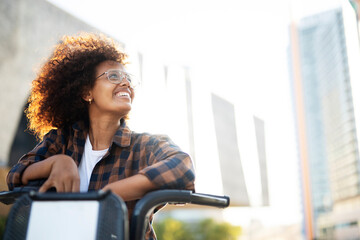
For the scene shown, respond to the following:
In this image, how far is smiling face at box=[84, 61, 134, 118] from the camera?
1243mm

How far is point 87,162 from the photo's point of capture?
1.18 metres

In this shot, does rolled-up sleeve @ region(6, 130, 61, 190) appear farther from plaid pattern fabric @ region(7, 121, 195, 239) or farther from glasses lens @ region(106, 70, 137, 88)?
glasses lens @ region(106, 70, 137, 88)

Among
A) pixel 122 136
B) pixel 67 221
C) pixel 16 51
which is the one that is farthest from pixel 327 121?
pixel 67 221

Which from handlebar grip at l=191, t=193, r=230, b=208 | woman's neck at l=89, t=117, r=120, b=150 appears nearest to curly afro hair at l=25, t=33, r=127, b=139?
woman's neck at l=89, t=117, r=120, b=150

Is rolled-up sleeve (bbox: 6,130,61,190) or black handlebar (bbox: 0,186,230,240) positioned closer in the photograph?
black handlebar (bbox: 0,186,230,240)

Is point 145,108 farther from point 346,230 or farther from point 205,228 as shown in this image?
point 346,230

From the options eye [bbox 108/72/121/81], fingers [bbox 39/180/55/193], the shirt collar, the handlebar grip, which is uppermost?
eye [bbox 108/72/121/81]

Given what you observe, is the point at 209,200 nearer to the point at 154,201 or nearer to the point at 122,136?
the point at 154,201

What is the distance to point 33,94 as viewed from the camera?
4.84 feet

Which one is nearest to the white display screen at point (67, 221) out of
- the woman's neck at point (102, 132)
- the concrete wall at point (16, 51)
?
the woman's neck at point (102, 132)

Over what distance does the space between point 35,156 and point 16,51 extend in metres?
15.0

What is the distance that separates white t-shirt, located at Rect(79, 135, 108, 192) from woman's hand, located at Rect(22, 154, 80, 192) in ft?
0.52

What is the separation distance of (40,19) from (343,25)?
3181 centimetres

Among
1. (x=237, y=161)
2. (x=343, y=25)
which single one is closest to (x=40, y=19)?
(x=237, y=161)
